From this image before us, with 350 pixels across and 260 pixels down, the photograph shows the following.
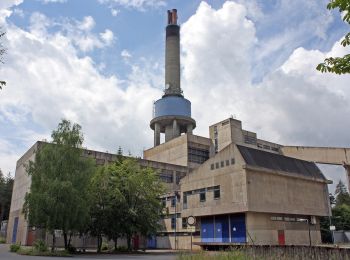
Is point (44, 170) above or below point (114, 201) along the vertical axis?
above

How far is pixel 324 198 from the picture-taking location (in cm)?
4638

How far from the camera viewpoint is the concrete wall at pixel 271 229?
123ft

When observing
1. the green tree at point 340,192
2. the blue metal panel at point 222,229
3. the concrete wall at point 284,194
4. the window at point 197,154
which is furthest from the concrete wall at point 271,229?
the green tree at point 340,192

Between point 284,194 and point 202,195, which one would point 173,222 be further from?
point 284,194

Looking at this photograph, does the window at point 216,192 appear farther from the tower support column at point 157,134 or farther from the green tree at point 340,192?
the green tree at point 340,192

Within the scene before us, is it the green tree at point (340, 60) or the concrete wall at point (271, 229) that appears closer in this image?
the green tree at point (340, 60)

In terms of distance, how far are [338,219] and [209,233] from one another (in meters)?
34.7

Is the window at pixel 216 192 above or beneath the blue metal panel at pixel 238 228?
above

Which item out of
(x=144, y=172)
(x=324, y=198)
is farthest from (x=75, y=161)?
(x=324, y=198)

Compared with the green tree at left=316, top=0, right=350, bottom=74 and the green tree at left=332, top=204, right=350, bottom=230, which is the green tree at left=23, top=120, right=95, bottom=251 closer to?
the green tree at left=316, top=0, right=350, bottom=74

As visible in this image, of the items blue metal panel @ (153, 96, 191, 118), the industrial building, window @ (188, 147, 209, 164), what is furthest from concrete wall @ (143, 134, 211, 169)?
the industrial building

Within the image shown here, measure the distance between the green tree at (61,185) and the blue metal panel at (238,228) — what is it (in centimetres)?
1510

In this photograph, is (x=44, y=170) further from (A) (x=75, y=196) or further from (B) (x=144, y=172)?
(B) (x=144, y=172)

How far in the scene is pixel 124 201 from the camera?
Answer: 38219mm
